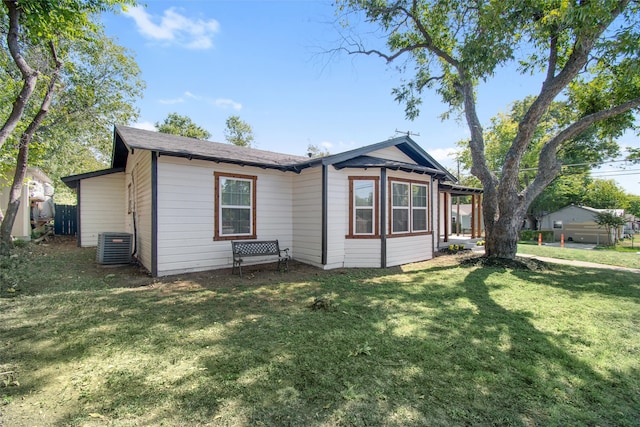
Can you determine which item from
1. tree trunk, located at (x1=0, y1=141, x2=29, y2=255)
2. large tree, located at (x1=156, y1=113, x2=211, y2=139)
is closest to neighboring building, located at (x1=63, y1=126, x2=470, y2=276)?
tree trunk, located at (x1=0, y1=141, x2=29, y2=255)

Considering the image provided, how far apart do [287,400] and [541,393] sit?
233 cm

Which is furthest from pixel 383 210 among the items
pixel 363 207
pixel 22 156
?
pixel 22 156

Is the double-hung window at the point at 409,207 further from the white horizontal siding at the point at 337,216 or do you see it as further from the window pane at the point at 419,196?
the white horizontal siding at the point at 337,216

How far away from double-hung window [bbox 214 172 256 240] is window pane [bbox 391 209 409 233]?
14.3ft

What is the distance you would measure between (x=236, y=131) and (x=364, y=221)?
29.8 m

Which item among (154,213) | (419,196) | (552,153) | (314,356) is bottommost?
(314,356)

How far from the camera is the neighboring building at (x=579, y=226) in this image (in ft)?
78.7

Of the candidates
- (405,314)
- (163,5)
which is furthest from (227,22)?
(405,314)

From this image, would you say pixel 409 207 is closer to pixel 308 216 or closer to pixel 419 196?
pixel 419 196

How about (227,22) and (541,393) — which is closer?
(541,393)

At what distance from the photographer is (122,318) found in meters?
4.37

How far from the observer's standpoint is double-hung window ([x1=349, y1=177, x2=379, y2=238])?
862 centimetres

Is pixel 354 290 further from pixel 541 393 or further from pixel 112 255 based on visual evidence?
pixel 112 255

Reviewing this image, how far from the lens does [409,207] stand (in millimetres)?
9508
